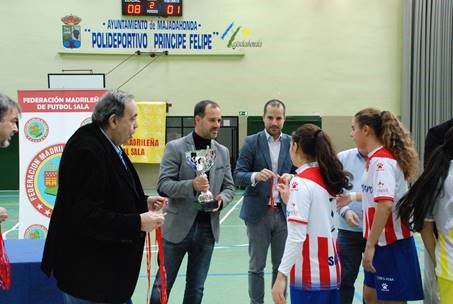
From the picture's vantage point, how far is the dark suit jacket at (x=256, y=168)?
3807 millimetres

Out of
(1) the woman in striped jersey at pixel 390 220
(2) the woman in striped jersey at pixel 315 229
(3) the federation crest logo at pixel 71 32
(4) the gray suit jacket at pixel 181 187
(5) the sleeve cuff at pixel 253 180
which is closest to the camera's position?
(2) the woman in striped jersey at pixel 315 229

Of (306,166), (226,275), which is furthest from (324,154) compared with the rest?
(226,275)

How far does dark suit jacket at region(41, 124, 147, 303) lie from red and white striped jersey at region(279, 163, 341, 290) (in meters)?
0.84

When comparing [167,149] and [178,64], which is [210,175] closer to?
[167,149]

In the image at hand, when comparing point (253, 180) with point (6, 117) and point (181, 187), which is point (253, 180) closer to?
point (181, 187)

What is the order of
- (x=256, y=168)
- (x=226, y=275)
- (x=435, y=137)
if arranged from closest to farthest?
(x=435, y=137) < (x=256, y=168) < (x=226, y=275)

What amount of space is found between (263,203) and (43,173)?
2.71 metres

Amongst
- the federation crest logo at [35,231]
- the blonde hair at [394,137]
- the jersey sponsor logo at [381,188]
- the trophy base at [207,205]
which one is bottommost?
the federation crest logo at [35,231]

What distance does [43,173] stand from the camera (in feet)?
17.0

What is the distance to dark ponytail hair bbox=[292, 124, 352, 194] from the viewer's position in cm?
250

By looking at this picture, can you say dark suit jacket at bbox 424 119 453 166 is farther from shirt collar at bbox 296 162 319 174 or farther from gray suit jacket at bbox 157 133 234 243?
gray suit jacket at bbox 157 133 234 243

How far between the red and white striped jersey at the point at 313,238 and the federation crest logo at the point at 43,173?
11.5ft

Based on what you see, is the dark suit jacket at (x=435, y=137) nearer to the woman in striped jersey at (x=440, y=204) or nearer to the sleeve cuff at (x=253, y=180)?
the woman in striped jersey at (x=440, y=204)

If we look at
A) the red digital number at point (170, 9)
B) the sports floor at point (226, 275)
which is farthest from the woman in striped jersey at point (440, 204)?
the red digital number at point (170, 9)
